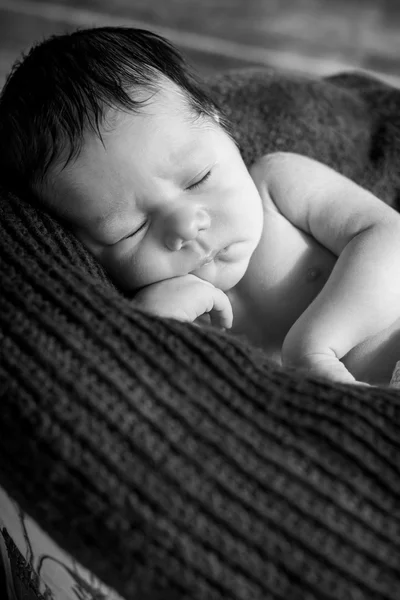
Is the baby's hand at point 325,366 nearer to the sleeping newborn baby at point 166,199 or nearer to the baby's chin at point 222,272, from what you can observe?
the sleeping newborn baby at point 166,199

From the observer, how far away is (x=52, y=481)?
0.44m

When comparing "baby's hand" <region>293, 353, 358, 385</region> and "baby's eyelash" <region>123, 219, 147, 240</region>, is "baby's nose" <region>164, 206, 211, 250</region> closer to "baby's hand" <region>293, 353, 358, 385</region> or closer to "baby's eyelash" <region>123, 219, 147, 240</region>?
"baby's eyelash" <region>123, 219, 147, 240</region>

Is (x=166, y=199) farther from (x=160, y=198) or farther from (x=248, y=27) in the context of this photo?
(x=248, y=27)

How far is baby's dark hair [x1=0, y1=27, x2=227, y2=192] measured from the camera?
670 millimetres

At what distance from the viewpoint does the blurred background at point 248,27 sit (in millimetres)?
1996

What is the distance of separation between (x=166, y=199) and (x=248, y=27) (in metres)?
1.74

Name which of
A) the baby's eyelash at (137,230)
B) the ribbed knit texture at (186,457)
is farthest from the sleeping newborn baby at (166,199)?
the ribbed knit texture at (186,457)

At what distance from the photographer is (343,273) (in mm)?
753

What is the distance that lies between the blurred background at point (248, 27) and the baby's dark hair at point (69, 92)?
3.92 feet

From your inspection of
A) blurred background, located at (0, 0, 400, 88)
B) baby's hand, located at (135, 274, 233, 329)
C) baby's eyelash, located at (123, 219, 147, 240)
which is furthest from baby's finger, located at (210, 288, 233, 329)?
blurred background, located at (0, 0, 400, 88)

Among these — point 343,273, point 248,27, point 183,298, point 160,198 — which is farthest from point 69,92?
point 248,27

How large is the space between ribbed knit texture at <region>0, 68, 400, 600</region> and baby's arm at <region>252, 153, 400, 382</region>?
0.20 meters

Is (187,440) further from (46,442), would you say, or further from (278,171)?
(278,171)

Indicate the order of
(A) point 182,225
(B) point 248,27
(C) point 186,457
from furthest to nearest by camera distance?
(B) point 248,27
(A) point 182,225
(C) point 186,457
